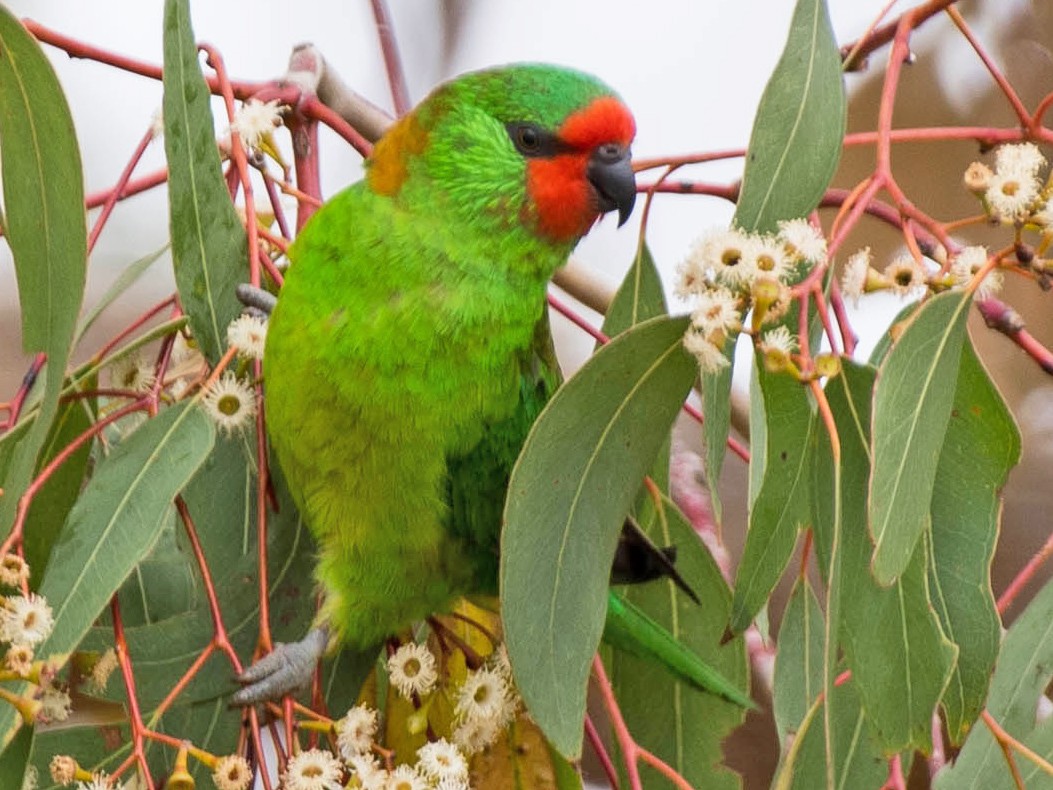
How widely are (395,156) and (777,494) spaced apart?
0.56 m

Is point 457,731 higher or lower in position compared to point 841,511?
lower

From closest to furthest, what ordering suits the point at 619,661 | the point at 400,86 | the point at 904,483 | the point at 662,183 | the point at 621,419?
the point at 904,483 → the point at 621,419 → the point at 662,183 → the point at 619,661 → the point at 400,86

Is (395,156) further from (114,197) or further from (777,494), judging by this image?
(777,494)

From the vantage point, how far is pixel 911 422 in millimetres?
1092

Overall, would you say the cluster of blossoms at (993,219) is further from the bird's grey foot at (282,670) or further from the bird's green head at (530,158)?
the bird's grey foot at (282,670)

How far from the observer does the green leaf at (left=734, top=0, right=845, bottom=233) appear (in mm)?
1165

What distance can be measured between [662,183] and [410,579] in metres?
0.47

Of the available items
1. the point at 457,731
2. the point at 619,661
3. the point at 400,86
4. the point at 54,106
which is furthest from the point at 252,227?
the point at 400,86

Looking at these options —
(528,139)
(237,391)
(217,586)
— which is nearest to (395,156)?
(528,139)

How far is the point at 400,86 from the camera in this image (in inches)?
88.3

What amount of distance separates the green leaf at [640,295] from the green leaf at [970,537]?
1.12 feet

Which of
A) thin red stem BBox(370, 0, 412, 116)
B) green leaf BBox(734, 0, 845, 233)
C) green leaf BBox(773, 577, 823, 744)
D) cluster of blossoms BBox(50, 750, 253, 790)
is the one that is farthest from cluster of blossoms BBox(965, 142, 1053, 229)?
thin red stem BBox(370, 0, 412, 116)

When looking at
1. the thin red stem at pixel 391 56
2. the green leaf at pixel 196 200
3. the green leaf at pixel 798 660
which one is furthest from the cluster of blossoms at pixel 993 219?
the thin red stem at pixel 391 56

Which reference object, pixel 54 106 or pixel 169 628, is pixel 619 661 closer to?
pixel 169 628
